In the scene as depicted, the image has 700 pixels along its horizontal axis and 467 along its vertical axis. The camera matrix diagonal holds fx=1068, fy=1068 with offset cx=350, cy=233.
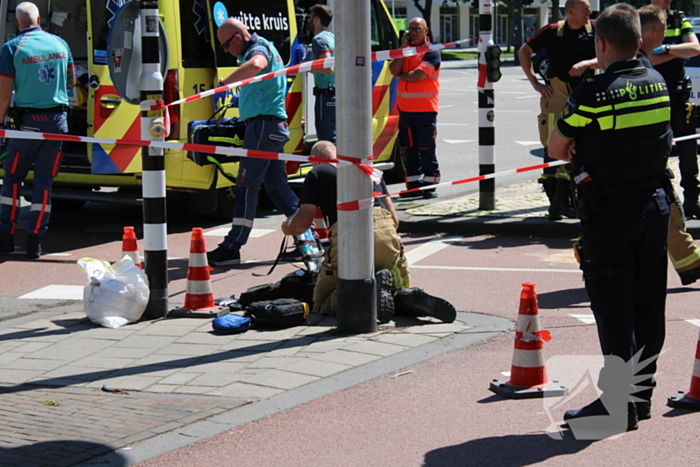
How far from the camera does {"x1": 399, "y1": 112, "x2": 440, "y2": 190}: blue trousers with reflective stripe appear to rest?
11648 millimetres

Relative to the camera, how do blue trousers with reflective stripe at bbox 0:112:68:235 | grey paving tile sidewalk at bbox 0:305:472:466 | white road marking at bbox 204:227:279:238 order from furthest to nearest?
white road marking at bbox 204:227:279:238 → blue trousers with reflective stripe at bbox 0:112:68:235 → grey paving tile sidewalk at bbox 0:305:472:466

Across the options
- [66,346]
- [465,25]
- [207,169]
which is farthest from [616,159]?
[465,25]

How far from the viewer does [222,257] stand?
8789 millimetres

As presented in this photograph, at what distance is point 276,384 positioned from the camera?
5.41m

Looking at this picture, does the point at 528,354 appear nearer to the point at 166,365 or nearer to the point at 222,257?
the point at 166,365

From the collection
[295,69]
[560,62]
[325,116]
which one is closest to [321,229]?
[325,116]

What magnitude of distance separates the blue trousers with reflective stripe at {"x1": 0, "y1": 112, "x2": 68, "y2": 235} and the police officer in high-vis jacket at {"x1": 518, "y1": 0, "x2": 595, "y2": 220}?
13.9 feet

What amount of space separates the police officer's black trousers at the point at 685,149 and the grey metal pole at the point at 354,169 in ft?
12.9

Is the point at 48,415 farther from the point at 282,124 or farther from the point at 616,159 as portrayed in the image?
the point at 282,124

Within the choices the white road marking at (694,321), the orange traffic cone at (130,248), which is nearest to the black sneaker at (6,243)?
the orange traffic cone at (130,248)

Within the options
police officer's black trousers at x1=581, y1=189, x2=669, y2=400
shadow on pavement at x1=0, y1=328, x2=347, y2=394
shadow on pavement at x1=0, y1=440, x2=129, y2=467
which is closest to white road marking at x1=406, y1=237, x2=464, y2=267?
shadow on pavement at x1=0, y1=328, x2=347, y2=394

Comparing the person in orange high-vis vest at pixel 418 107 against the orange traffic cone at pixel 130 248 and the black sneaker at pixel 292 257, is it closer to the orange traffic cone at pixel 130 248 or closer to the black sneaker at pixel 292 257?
the black sneaker at pixel 292 257

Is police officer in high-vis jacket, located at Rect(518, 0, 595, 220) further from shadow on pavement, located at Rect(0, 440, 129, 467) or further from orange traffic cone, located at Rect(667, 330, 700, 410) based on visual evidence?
shadow on pavement, located at Rect(0, 440, 129, 467)

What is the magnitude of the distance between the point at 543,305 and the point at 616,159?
2758 mm
